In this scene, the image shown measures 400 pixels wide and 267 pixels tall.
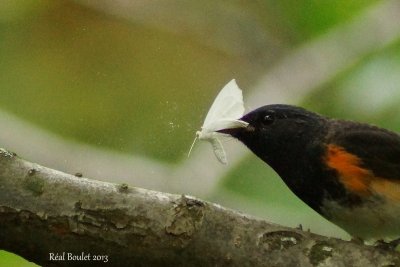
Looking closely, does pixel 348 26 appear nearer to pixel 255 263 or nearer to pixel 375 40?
pixel 375 40

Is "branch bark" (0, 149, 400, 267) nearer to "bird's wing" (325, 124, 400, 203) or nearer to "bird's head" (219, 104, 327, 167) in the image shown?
"bird's wing" (325, 124, 400, 203)

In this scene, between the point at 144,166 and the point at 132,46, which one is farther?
the point at 132,46

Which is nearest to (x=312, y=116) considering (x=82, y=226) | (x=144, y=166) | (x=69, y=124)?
(x=144, y=166)

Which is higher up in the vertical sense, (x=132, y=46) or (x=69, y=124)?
(x=132, y=46)

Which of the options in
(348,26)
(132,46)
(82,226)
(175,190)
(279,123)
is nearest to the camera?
(82,226)

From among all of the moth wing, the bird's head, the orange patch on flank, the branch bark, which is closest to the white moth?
the moth wing

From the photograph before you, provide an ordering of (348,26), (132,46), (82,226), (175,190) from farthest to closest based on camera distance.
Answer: (132,46)
(175,190)
(348,26)
(82,226)

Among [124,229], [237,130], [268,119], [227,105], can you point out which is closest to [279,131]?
[268,119]
